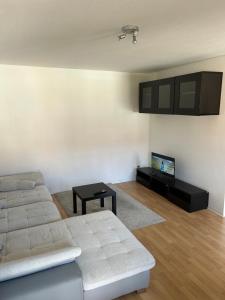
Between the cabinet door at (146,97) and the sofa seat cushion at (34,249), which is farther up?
the cabinet door at (146,97)

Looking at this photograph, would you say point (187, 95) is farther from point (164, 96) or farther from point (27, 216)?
point (27, 216)

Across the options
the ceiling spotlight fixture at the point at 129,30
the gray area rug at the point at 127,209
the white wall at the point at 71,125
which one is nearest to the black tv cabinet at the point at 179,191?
the gray area rug at the point at 127,209

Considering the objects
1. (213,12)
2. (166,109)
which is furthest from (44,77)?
(213,12)

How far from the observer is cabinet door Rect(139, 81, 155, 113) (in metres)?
4.38

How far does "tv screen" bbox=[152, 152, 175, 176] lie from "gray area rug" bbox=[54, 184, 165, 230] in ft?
2.72

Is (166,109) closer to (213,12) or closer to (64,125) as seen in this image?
(64,125)

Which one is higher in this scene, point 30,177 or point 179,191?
point 30,177

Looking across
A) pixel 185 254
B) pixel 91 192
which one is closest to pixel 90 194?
pixel 91 192

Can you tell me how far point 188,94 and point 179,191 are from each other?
1.57 meters

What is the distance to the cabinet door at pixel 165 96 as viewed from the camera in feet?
12.6

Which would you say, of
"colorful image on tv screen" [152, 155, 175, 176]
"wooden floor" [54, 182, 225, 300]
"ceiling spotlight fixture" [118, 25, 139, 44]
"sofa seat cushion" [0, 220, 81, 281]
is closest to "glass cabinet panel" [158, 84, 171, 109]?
"colorful image on tv screen" [152, 155, 175, 176]

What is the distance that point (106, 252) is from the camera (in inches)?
81.8

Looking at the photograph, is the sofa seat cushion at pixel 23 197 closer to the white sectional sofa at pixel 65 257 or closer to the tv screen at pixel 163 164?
the white sectional sofa at pixel 65 257

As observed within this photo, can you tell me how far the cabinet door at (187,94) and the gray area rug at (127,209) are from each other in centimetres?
167
